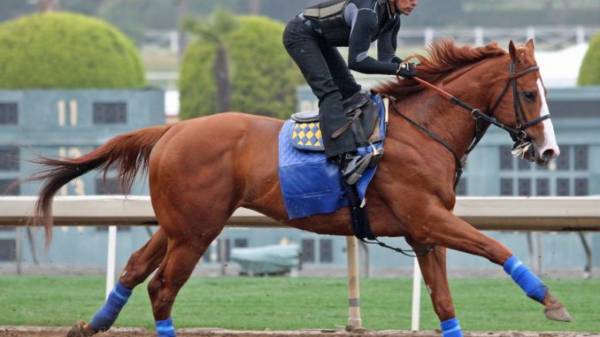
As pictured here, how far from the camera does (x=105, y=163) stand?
770 centimetres

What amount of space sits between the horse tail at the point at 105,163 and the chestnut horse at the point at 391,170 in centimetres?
16

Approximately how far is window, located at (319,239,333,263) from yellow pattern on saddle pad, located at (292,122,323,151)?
232 inches

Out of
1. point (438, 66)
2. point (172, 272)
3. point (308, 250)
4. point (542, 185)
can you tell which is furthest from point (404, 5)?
point (308, 250)

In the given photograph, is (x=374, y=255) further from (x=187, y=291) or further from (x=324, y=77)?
(x=324, y=77)

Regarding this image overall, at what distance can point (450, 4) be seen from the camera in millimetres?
58219

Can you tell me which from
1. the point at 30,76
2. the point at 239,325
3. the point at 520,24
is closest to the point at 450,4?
the point at 520,24

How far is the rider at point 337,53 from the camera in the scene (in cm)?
685

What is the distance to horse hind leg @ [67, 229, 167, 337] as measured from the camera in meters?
7.40

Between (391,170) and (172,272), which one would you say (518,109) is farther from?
(172,272)

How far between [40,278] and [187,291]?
62.1 inches

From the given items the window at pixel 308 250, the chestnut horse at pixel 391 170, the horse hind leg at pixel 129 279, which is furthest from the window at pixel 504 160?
the horse hind leg at pixel 129 279

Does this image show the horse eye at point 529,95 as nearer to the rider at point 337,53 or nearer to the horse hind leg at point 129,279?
the rider at point 337,53

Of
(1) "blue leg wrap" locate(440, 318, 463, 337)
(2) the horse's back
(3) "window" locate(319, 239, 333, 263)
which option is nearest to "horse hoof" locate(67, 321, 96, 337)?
(2) the horse's back

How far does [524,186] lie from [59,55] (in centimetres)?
725
